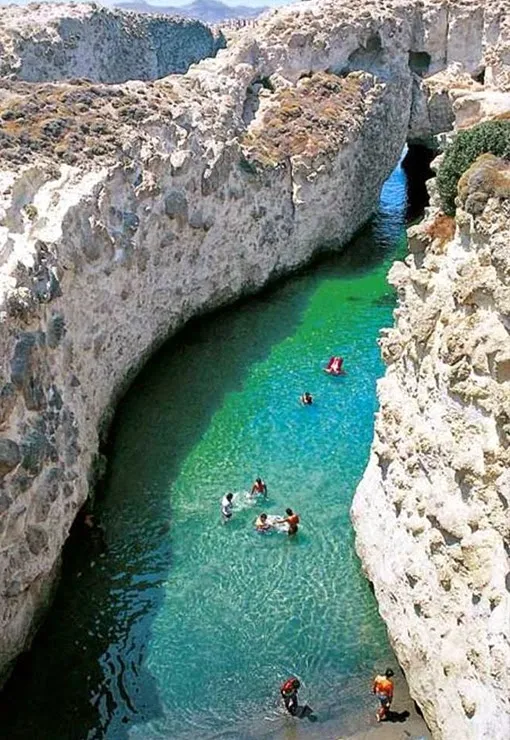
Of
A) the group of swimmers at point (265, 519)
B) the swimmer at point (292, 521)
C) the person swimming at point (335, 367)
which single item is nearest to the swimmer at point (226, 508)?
the group of swimmers at point (265, 519)

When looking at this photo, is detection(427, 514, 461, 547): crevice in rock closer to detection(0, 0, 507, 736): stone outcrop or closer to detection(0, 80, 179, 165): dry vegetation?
detection(0, 0, 507, 736): stone outcrop

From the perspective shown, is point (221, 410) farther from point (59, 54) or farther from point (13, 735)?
point (59, 54)

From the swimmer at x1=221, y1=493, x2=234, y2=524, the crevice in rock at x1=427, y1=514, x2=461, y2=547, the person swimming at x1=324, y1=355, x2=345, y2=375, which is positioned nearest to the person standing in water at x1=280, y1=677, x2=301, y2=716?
the crevice in rock at x1=427, y1=514, x2=461, y2=547

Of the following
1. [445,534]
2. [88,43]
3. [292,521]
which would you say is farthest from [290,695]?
[88,43]

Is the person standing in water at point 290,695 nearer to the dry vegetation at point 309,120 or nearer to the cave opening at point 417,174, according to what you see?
the dry vegetation at point 309,120

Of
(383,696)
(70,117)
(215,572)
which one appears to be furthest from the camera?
(70,117)

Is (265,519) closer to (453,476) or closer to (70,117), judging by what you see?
(453,476)

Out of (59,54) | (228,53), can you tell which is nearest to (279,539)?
(228,53)
